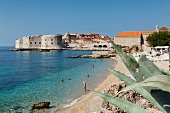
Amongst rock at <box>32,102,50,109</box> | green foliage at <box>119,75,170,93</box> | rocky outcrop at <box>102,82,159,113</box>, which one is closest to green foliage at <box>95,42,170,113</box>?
green foliage at <box>119,75,170,93</box>

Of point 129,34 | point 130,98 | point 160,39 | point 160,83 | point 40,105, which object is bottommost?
point 40,105

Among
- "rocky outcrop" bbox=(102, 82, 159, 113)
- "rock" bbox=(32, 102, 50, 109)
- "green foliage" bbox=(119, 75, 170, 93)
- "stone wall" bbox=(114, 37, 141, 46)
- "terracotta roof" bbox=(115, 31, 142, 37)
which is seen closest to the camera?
"green foliage" bbox=(119, 75, 170, 93)

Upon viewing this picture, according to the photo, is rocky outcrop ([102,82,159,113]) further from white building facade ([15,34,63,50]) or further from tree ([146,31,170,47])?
white building facade ([15,34,63,50])

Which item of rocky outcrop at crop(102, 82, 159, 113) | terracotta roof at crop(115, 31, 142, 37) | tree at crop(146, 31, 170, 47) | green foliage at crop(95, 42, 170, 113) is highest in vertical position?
terracotta roof at crop(115, 31, 142, 37)

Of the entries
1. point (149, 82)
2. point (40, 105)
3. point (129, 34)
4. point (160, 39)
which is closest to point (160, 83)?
point (149, 82)

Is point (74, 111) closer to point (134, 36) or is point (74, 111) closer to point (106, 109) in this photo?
point (106, 109)

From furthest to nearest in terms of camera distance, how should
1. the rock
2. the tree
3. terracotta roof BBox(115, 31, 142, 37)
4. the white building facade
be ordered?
the white building facade, terracotta roof BBox(115, 31, 142, 37), the tree, the rock

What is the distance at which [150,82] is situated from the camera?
96cm

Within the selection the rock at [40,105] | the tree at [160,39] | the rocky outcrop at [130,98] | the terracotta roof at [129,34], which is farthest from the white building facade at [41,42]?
the rocky outcrop at [130,98]

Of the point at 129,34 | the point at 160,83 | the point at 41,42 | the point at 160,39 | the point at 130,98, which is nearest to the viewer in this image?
the point at 160,83

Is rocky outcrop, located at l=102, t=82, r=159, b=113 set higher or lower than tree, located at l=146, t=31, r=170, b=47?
lower

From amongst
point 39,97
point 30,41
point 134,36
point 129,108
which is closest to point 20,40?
point 30,41

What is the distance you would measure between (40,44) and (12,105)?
397 feet

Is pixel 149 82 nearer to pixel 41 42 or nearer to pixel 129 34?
pixel 129 34
